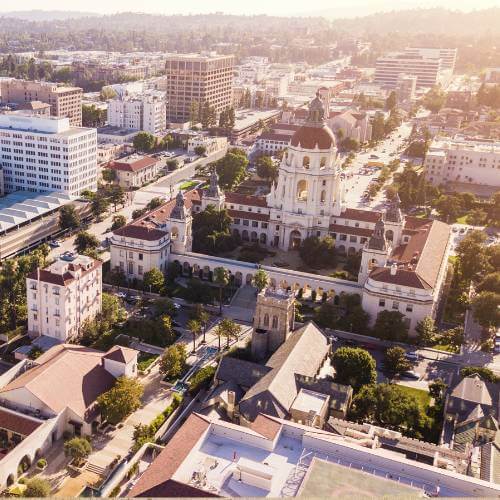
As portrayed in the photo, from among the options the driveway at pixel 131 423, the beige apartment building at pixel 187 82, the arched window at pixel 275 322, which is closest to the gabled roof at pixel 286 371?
the arched window at pixel 275 322

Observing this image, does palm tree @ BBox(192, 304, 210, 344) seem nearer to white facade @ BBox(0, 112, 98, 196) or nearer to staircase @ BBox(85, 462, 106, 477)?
staircase @ BBox(85, 462, 106, 477)

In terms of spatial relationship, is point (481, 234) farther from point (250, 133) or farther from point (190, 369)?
point (250, 133)

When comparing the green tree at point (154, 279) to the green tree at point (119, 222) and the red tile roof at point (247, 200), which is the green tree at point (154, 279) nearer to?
the green tree at point (119, 222)

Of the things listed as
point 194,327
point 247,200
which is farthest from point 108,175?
point 194,327

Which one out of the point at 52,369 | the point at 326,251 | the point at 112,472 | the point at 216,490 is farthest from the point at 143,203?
the point at 216,490

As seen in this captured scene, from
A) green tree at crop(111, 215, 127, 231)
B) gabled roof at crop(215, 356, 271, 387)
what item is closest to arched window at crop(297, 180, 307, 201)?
green tree at crop(111, 215, 127, 231)

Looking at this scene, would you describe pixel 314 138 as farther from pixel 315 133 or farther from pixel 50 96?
pixel 50 96

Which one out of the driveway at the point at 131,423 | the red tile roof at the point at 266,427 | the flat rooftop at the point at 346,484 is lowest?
the driveway at the point at 131,423
